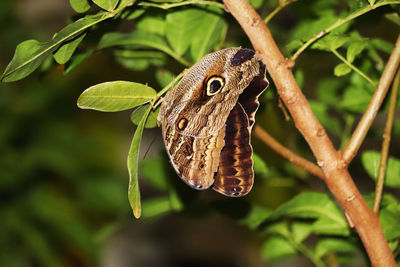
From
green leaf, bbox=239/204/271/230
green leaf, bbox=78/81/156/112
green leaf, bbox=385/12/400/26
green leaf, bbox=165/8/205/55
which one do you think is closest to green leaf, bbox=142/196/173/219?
green leaf, bbox=239/204/271/230

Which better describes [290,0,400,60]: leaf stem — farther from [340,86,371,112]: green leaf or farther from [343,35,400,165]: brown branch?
[340,86,371,112]: green leaf

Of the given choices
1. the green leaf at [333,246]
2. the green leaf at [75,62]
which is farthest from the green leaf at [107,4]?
the green leaf at [333,246]

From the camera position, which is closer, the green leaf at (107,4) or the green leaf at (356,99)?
the green leaf at (107,4)

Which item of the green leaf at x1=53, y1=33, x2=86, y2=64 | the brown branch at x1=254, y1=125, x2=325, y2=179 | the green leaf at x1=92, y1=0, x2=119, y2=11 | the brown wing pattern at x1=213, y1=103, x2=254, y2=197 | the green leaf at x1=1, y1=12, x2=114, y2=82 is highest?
the green leaf at x1=92, y1=0, x2=119, y2=11

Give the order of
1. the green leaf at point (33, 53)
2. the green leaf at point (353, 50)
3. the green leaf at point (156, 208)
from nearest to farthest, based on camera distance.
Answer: the green leaf at point (33, 53) < the green leaf at point (353, 50) < the green leaf at point (156, 208)

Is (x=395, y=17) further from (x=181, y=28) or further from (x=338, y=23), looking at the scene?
(x=181, y=28)

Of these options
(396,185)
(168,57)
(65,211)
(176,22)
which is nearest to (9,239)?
(65,211)

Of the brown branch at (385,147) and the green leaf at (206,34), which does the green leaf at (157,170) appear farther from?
the brown branch at (385,147)
